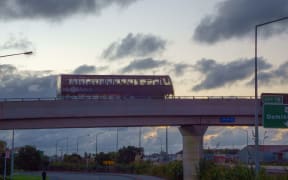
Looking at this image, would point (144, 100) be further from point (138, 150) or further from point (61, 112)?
point (138, 150)

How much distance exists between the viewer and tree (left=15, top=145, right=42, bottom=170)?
535 ft

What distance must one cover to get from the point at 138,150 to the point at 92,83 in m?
126

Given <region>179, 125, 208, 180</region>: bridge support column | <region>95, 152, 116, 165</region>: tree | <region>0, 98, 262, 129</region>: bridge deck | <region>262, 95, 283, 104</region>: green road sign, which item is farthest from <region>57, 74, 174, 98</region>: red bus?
<region>95, 152, 116, 165</region>: tree

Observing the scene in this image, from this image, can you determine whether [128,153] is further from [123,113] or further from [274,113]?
[274,113]

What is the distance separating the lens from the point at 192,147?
66250 millimetres

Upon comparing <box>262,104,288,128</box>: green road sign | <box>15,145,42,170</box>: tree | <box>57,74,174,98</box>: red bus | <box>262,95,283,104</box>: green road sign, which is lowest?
<box>15,145,42,170</box>: tree

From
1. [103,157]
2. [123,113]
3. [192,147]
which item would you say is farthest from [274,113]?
[103,157]

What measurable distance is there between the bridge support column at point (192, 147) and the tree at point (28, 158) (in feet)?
337

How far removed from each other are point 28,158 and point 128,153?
32.6 metres

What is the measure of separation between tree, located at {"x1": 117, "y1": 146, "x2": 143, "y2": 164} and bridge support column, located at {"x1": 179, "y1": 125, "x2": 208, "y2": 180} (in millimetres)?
111080

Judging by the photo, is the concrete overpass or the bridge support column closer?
the concrete overpass

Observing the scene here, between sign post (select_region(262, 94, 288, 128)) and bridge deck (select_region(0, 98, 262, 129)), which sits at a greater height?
bridge deck (select_region(0, 98, 262, 129))

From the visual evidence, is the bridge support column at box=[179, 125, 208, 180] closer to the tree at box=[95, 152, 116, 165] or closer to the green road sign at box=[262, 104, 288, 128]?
the green road sign at box=[262, 104, 288, 128]

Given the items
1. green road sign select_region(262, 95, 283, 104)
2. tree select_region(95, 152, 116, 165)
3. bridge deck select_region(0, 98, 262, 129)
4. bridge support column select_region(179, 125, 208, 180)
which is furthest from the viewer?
tree select_region(95, 152, 116, 165)
